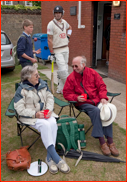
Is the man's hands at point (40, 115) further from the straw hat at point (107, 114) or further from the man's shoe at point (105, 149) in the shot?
the man's shoe at point (105, 149)

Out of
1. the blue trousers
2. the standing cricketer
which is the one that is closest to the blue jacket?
the standing cricketer

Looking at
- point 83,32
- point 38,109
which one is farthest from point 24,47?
point 83,32

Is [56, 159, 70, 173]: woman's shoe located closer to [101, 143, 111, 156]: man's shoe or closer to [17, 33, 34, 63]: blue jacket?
[101, 143, 111, 156]: man's shoe

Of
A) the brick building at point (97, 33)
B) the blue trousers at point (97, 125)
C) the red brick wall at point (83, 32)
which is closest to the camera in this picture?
the blue trousers at point (97, 125)

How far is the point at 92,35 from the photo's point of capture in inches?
282

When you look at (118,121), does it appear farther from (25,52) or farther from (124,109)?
(25,52)

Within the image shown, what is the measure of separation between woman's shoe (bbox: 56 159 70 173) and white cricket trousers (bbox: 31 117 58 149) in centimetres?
27

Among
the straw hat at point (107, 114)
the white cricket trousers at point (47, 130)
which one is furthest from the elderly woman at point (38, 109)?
the straw hat at point (107, 114)

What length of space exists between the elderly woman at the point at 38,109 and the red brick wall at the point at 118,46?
3.39 meters

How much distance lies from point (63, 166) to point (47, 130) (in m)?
0.50

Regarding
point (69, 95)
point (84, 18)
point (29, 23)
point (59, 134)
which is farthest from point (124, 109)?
point (84, 18)

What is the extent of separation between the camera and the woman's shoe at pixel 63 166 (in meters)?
2.65

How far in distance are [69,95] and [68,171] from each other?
3.88 ft

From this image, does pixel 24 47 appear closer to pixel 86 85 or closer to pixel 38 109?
pixel 86 85
